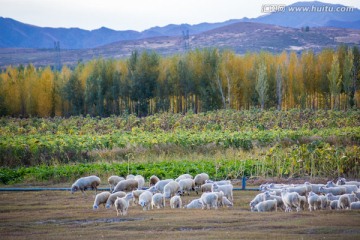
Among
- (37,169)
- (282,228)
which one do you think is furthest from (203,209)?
(37,169)

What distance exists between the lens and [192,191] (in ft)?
67.3

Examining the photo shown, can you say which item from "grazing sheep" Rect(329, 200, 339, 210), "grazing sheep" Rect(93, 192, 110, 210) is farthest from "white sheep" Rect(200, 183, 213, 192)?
"grazing sheep" Rect(329, 200, 339, 210)

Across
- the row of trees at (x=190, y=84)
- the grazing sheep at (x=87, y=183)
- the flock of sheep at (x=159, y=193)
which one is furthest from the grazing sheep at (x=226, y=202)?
the row of trees at (x=190, y=84)

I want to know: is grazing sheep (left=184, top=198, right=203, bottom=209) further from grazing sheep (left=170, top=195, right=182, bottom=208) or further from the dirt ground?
the dirt ground

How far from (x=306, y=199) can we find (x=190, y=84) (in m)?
51.4

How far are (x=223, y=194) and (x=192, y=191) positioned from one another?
360cm

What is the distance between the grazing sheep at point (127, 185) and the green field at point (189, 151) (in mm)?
4495

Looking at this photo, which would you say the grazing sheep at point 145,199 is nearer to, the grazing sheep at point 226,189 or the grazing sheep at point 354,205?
the grazing sheep at point 226,189

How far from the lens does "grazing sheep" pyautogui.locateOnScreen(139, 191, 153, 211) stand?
1636 cm

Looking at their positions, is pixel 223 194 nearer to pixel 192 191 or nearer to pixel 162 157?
pixel 192 191

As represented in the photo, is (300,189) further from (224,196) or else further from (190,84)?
(190,84)

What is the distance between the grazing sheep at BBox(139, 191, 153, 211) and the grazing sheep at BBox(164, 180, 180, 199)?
102cm

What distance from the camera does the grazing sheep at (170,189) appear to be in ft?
58.0

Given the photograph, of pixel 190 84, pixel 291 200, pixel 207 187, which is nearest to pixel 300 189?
pixel 291 200
